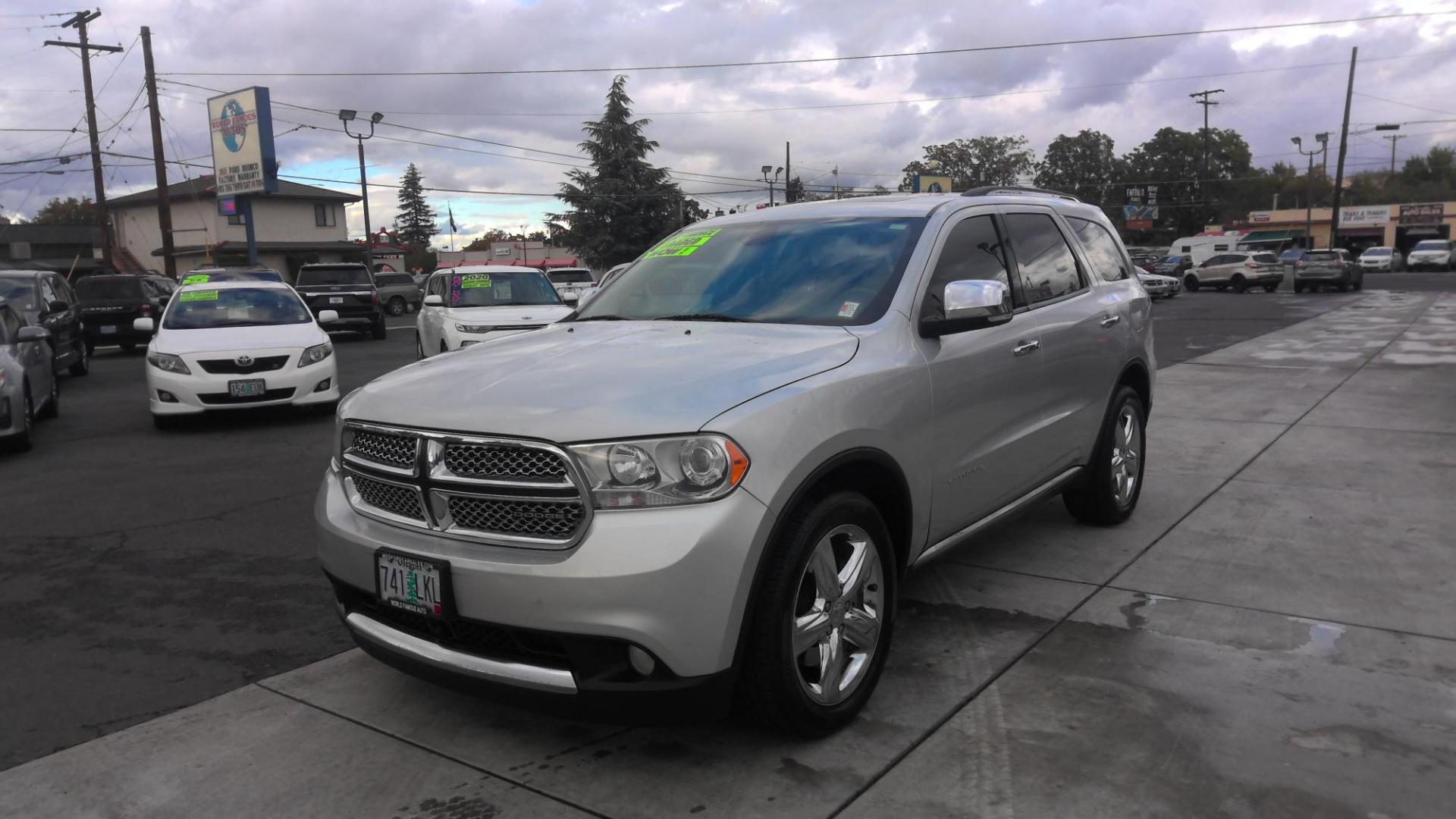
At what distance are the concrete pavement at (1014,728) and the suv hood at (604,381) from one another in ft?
3.48

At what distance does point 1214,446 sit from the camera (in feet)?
26.0

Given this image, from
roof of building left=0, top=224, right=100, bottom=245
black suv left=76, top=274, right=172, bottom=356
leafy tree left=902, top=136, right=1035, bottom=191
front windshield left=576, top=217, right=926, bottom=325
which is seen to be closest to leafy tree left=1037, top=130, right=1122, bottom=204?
leafy tree left=902, top=136, right=1035, bottom=191

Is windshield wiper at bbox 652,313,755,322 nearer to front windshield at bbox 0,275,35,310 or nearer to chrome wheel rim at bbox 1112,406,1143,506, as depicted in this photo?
chrome wheel rim at bbox 1112,406,1143,506

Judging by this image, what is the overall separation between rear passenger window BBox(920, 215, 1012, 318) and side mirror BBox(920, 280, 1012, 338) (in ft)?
0.26

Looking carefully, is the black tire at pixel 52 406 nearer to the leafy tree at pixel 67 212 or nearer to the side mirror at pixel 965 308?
the side mirror at pixel 965 308

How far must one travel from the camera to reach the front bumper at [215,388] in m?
9.36

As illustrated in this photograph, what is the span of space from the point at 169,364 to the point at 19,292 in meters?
6.79

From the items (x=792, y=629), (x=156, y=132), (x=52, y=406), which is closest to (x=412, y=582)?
(x=792, y=629)

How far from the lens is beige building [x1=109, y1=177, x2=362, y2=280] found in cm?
5147

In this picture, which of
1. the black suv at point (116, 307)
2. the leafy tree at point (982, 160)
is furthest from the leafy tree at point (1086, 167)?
the black suv at point (116, 307)

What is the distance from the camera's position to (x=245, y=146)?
34312mm

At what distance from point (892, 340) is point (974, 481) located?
791mm

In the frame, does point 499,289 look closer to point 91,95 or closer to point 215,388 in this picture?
point 215,388

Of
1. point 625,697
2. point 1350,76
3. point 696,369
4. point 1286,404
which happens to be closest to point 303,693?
point 625,697
